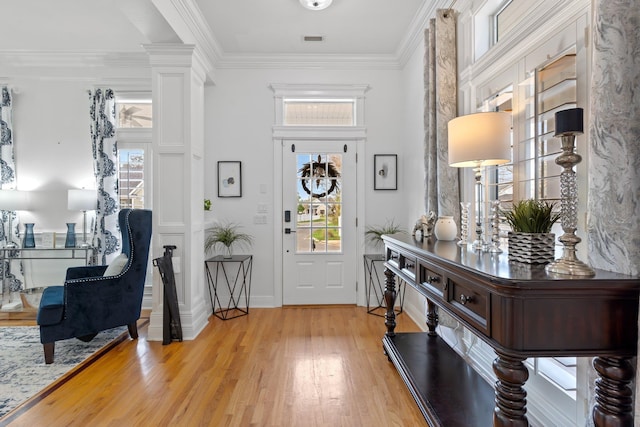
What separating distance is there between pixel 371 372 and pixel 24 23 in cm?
471

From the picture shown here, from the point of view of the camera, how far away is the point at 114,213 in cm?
421

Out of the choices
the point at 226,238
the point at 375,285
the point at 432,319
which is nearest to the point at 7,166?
the point at 226,238

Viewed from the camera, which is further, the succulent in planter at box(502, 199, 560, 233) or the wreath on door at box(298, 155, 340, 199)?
the wreath on door at box(298, 155, 340, 199)

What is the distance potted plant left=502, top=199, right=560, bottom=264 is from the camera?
1367 millimetres

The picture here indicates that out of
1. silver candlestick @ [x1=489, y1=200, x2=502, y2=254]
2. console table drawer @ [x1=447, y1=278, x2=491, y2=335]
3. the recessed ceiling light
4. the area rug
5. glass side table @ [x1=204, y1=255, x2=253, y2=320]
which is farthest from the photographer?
glass side table @ [x1=204, y1=255, x2=253, y2=320]

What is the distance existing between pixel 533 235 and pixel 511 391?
591mm

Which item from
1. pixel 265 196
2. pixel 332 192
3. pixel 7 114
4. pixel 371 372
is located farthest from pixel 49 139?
pixel 371 372

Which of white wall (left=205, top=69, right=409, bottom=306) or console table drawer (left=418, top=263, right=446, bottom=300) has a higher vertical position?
white wall (left=205, top=69, right=409, bottom=306)

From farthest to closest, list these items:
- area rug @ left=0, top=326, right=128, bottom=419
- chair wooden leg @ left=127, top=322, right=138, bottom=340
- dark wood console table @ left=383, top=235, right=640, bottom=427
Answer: chair wooden leg @ left=127, top=322, right=138, bottom=340, area rug @ left=0, top=326, right=128, bottom=419, dark wood console table @ left=383, top=235, right=640, bottom=427

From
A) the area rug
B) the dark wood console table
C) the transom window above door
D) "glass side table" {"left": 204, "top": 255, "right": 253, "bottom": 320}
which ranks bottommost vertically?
the area rug

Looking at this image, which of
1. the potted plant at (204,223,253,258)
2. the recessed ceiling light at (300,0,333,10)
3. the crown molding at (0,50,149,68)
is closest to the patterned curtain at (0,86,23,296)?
the crown molding at (0,50,149,68)

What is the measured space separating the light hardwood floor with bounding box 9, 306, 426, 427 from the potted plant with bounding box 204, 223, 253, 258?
101 centimetres

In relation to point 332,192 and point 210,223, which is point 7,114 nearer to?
point 210,223

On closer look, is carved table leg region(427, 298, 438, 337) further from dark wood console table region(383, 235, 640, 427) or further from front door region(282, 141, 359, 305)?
front door region(282, 141, 359, 305)
